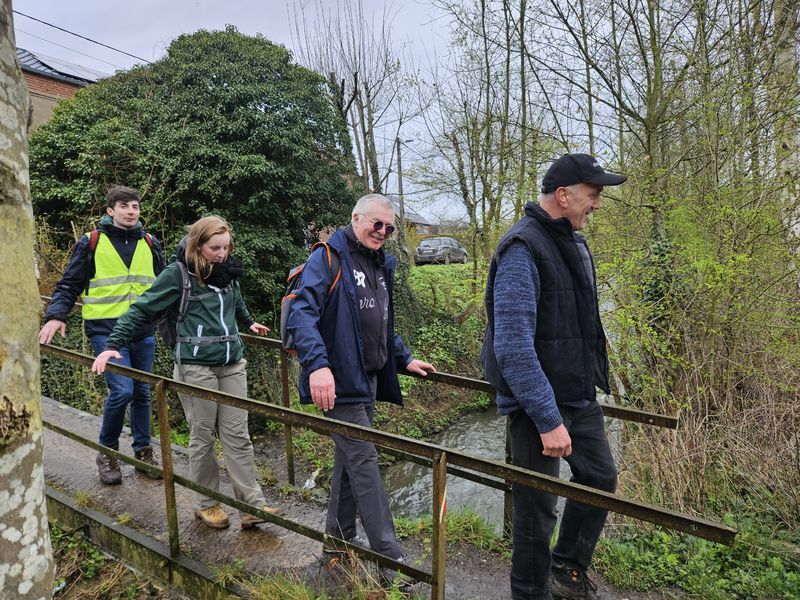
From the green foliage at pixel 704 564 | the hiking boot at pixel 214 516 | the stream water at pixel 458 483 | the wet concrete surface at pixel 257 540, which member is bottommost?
the stream water at pixel 458 483

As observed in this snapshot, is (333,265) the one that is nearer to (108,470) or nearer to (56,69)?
(108,470)

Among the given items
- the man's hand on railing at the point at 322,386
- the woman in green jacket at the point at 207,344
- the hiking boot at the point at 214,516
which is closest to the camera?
the man's hand on railing at the point at 322,386

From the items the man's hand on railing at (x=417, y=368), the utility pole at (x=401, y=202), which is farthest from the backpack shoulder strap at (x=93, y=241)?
the utility pole at (x=401, y=202)

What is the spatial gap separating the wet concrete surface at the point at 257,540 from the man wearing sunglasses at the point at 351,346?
24 centimetres

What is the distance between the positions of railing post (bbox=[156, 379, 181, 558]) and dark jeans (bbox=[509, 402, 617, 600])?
169cm

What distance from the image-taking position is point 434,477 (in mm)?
1992

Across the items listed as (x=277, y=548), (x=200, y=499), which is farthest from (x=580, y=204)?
(x=200, y=499)

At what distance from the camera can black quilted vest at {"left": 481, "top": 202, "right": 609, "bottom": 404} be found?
2174 millimetres

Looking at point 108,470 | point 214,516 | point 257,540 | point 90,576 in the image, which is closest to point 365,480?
point 257,540

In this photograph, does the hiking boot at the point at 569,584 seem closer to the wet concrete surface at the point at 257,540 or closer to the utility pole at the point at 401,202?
the wet concrete surface at the point at 257,540

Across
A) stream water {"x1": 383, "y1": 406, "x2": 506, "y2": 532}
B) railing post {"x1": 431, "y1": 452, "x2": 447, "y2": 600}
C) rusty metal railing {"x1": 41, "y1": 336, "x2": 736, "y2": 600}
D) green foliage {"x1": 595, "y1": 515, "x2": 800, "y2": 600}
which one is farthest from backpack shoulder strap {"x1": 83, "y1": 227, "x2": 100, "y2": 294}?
green foliage {"x1": 595, "y1": 515, "x2": 800, "y2": 600}

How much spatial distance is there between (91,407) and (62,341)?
3.01 ft

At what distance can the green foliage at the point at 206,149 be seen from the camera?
906 cm

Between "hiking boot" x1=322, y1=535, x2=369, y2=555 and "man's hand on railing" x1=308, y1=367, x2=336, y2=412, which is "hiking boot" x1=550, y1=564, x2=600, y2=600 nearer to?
"hiking boot" x1=322, y1=535, x2=369, y2=555
